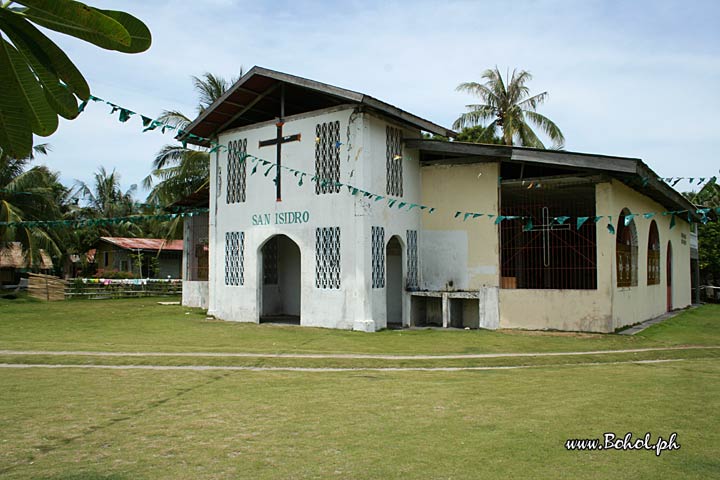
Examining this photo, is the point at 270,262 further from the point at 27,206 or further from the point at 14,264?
the point at 14,264

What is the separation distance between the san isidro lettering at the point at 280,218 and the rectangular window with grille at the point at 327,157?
2.82 ft

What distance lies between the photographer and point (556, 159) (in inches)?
640

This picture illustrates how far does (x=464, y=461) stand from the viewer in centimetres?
532

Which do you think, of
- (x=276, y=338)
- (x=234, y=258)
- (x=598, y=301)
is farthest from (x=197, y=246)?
(x=598, y=301)

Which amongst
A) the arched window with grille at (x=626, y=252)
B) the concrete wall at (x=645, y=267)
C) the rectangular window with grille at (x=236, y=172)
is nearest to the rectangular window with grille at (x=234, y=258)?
the rectangular window with grille at (x=236, y=172)

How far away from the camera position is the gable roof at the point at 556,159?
51.3 ft

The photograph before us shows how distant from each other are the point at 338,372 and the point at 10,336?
983 centimetres

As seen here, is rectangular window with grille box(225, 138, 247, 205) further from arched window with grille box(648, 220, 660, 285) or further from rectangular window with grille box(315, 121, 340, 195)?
arched window with grille box(648, 220, 660, 285)

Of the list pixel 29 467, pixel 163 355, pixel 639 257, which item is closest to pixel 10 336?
pixel 163 355

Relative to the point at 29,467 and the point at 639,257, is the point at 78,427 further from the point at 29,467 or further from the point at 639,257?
the point at 639,257

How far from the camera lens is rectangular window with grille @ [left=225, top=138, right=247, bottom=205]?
66.2 ft

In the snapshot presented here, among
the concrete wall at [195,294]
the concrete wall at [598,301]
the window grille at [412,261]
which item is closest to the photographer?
the concrete wall at [598,301]

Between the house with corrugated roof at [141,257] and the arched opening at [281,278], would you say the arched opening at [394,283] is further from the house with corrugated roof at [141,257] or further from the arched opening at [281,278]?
the house with corrugated roof at [141,257]

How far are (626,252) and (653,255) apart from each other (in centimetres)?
445
